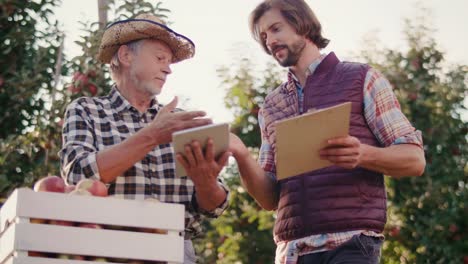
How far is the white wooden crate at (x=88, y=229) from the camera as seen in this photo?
2.98 meters

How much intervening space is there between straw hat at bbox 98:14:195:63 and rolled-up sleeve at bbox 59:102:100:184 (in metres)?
0.47

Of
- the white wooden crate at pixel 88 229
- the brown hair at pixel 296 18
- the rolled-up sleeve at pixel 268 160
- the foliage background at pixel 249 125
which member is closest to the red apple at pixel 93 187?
the white wooden crate at pixel 88 229

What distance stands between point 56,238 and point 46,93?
16.0 feet

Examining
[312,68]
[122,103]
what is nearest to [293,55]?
[312,68]

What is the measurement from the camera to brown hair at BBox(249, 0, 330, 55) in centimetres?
419

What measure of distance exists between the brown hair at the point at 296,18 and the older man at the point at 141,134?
311 millimetres

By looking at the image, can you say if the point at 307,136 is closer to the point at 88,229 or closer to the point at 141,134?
the point at 141,134

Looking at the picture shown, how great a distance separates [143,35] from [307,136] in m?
1.06

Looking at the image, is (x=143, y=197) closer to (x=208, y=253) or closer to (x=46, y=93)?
(x=46, y=93)

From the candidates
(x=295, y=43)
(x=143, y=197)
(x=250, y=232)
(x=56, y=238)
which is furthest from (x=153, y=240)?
(x=250, y=232)

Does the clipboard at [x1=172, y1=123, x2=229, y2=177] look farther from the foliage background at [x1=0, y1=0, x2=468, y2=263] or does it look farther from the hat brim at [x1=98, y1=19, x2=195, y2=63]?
the foliage background at [x1=0, y1=0, x2=468, y2=263]

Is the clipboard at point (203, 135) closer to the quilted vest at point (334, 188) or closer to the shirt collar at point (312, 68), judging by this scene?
the quilted vest at point (334, 188)

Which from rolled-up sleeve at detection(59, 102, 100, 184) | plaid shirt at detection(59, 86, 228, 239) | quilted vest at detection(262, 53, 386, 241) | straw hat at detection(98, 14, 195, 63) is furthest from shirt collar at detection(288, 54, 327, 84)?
rolled-up sleeve at detection(59, 102, 100, 184)

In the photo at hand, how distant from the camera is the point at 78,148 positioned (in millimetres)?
3779
